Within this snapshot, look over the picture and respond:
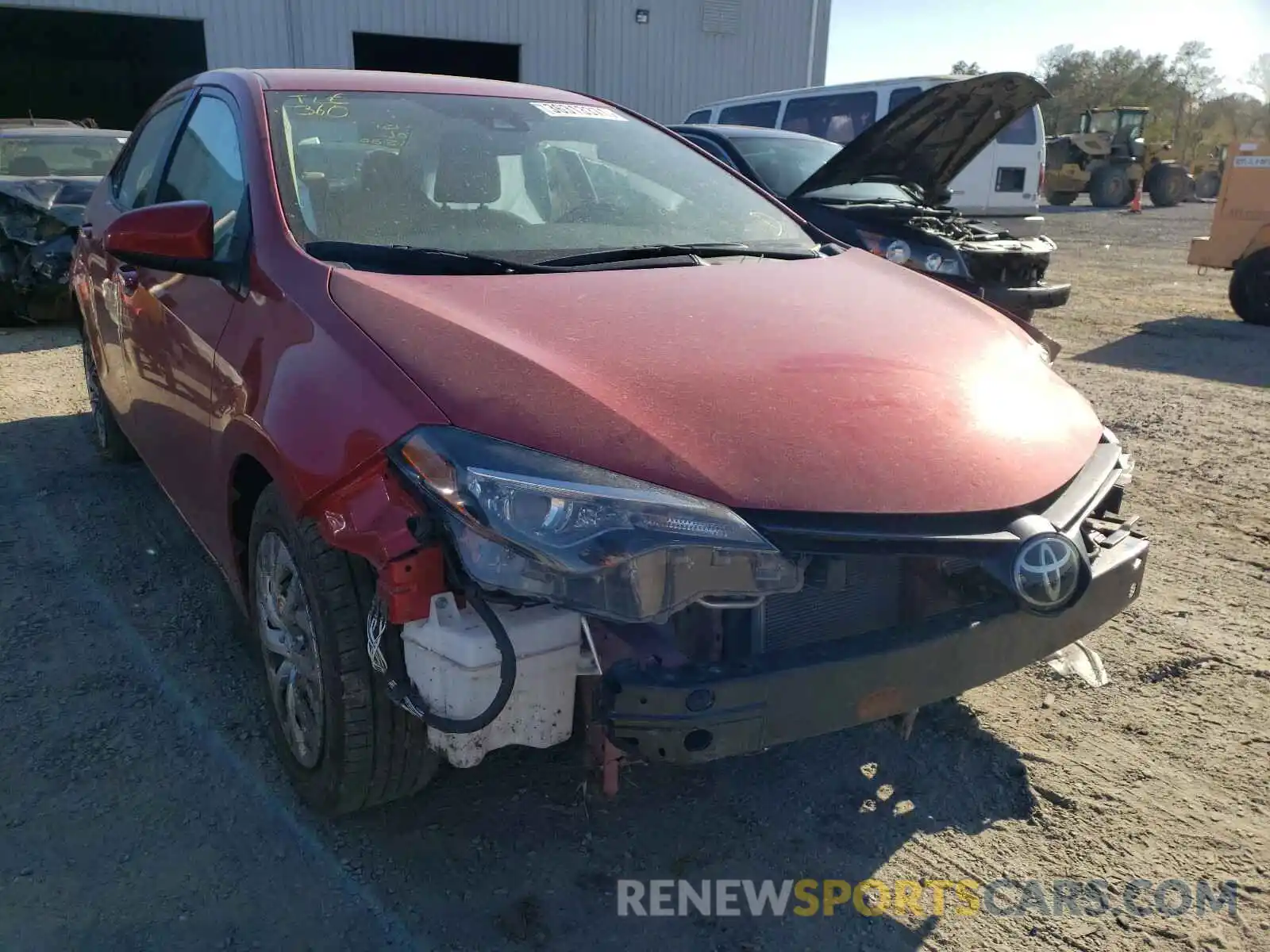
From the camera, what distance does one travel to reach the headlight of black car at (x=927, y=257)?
6598mm

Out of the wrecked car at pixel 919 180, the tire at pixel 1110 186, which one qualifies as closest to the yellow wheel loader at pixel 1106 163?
the tire at pixel 1110 186

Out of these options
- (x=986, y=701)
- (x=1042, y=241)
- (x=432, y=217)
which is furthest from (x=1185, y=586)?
(x=1042, y=241)

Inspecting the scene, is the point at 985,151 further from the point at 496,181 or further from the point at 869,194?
the point at 496,181

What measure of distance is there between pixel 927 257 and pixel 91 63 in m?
26.3

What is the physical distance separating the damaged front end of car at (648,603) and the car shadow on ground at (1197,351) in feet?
20.4

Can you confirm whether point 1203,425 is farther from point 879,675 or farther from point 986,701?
point 879,675

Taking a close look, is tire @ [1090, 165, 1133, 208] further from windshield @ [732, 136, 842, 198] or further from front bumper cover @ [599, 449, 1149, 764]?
front bumper cover @ [599, 449, 1149, 764]

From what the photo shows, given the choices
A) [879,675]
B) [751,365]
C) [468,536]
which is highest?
[751,365]

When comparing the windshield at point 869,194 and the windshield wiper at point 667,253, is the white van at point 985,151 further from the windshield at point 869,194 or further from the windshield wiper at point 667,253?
the windshield wiper at point 667,253

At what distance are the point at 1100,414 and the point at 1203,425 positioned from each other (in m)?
0.57

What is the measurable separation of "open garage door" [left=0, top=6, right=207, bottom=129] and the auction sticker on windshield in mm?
19031

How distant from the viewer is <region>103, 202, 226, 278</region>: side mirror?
244 cm

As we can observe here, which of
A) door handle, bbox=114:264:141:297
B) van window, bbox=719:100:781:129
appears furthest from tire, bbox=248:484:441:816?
van window, bbox=719:100:781:129

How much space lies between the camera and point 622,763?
80.7 inches
